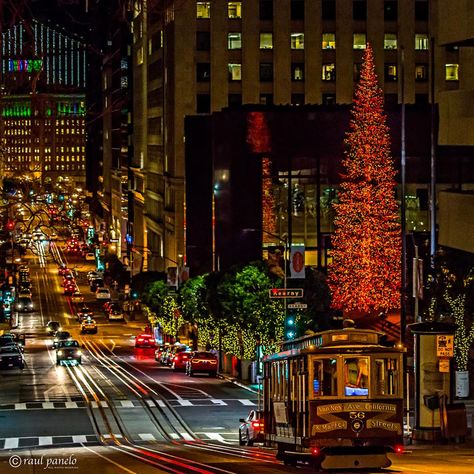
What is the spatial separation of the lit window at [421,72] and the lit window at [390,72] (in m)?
2.03

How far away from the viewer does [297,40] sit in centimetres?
12788

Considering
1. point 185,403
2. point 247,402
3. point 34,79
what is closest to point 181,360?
point 247,402

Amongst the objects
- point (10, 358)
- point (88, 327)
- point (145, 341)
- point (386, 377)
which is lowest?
point (10, 358)

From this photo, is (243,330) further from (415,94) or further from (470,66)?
(415,94)

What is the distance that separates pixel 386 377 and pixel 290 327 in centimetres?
3583

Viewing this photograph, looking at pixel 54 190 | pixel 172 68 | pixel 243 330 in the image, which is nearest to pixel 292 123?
pixel 243 330

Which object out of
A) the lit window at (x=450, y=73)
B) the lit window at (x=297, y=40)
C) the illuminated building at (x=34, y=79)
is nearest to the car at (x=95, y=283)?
the lit window at (x=297, y=40)

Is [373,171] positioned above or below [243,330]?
above

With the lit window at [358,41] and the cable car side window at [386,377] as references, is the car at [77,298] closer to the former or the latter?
the lit window at [358,41]

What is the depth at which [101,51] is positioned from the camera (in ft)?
50.4

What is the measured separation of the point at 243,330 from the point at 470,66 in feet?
132

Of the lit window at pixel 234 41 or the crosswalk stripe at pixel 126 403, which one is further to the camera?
the lit window at pixel 234 41

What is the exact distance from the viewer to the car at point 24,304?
153 meters

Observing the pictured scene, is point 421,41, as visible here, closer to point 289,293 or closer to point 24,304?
point 24,304
